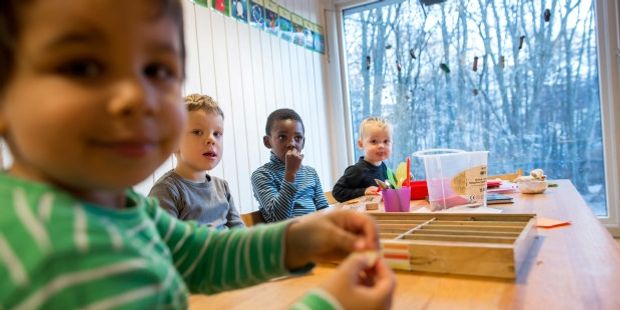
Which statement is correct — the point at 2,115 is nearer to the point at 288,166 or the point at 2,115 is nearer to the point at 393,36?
A: the point at 288,166

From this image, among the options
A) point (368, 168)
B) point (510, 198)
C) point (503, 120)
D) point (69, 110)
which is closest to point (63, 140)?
point (69, 110)

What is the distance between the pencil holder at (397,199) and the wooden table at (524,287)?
18.0 inches

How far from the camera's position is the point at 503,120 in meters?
2.81

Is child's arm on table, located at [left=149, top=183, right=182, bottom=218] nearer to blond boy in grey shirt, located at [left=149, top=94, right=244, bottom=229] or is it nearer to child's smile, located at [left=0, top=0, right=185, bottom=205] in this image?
blond boy in grey shirt, located at [left=149, top=94, right=244, bottom=229]

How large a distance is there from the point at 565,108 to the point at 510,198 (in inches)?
70.1

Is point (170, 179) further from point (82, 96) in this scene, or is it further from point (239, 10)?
point (239, 10)

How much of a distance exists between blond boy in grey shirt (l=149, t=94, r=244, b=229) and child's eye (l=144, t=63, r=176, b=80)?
2.98 ft

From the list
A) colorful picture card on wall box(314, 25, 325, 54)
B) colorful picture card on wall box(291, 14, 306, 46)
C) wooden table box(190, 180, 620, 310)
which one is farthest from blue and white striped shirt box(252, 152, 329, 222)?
colorful picture card on wall box(314, 25, 325, 54)

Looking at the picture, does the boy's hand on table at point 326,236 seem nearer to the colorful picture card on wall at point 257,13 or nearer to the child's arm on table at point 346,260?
the child's arm on table at point 346,260

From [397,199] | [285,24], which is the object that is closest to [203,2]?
[285,24]

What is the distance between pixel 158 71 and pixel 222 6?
1.94m

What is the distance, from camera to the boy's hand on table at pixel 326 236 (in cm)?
46

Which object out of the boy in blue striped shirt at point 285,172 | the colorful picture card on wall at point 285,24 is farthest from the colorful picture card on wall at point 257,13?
the boy in blue striped shirt at point 285,172

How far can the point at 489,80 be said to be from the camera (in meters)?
2.82
